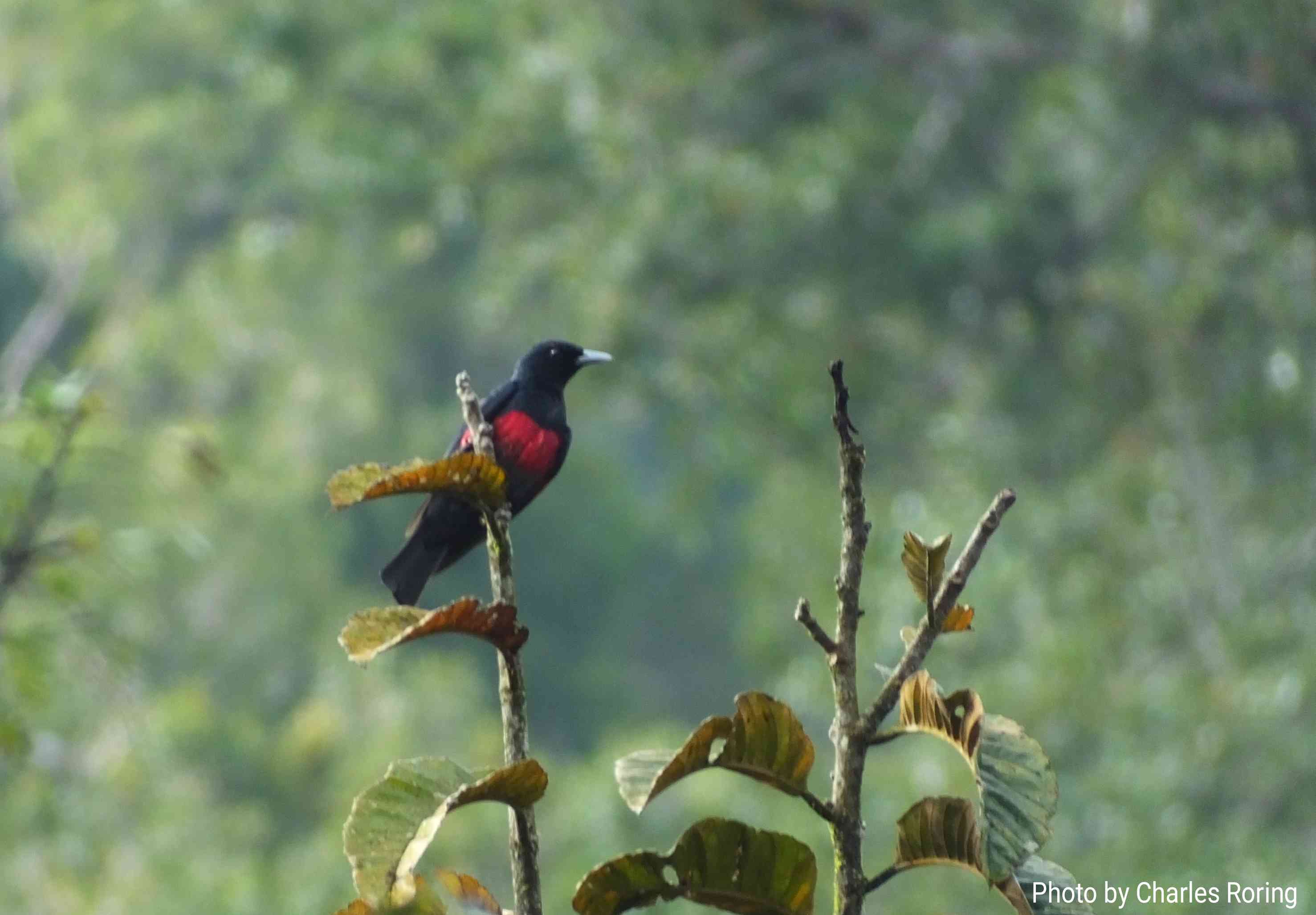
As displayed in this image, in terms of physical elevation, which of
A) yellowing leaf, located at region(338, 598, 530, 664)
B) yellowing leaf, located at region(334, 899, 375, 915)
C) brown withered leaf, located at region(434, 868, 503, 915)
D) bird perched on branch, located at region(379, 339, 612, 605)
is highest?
bird perched on branch, located at region(379, 339, 612, 605)

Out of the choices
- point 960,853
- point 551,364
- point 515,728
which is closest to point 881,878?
point 960,853

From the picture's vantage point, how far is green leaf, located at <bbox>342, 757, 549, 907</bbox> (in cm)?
167

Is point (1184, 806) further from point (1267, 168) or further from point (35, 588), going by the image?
point (35, 588)

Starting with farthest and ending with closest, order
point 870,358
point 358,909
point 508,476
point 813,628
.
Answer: point 870,358, point 508,476, point 358,909, point 813,628

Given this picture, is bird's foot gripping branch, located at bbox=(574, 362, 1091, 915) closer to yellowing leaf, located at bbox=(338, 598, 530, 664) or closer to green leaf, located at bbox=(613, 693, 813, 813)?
green leaf, located at bbox=(613, 693, 813, 813)

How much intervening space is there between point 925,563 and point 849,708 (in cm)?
15

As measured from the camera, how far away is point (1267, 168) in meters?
10.3

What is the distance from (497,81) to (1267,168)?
540 cm

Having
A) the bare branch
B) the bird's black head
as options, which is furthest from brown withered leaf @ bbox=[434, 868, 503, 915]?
the bare branch

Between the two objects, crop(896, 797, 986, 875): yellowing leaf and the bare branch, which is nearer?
crop(896, 797, 986, 875): yellowing leaf

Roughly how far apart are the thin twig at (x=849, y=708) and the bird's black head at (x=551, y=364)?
8.79ft

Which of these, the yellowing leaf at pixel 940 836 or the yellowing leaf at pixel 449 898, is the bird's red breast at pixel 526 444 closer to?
the yellowing leaf at pixel 449 898

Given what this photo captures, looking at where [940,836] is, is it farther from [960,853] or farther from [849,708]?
[849,708]

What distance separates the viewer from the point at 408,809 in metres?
1.74
